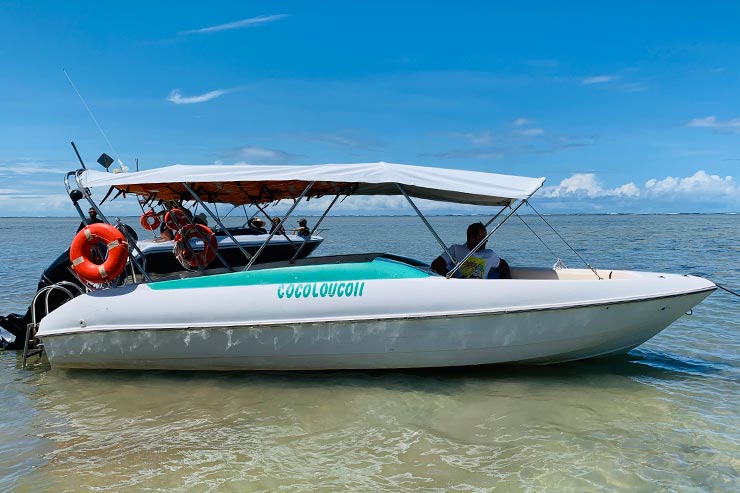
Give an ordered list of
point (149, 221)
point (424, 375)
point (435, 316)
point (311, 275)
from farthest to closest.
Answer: point (149, 221) < point (424, 375) < point (311, 275) < point (435, 316)

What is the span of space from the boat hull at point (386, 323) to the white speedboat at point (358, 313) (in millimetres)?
13

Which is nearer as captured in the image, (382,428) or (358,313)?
(382,428)

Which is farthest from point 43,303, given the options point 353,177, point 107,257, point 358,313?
point 353,177

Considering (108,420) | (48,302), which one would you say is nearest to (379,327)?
(108,420)

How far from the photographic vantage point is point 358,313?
6.09 metres

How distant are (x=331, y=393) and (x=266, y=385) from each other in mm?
831

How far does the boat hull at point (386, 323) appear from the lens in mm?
6047

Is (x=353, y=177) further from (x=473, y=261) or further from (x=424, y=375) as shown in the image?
(x=424, y=375)

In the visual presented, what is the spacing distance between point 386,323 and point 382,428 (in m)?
1.16

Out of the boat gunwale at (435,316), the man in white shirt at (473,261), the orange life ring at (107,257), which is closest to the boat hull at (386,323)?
the boat gunwale at (435,316)

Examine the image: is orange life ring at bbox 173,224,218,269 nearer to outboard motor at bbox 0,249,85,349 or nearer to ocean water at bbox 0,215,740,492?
outboard motor at bbox 0,249,85,349

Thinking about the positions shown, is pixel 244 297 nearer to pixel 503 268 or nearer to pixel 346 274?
pixel 346 274

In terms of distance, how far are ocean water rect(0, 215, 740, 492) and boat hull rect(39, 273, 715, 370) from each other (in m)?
0.36

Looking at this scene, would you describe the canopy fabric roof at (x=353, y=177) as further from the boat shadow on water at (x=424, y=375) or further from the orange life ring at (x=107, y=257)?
the boat shadow on water at (x=424, y=375)
